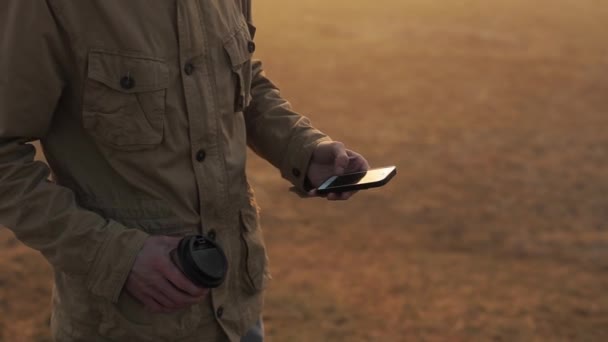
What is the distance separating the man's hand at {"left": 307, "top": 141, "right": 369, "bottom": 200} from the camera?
79.9 inches

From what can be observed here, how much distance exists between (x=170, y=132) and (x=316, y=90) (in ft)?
20.3

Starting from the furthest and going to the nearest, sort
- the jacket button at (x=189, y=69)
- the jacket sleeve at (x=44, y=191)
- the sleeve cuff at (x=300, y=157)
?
the sleeve cuff at (x=300, y=157)
the jacket button at (x=189, y=69)
the jacket sleeve at (x=44, y=191)

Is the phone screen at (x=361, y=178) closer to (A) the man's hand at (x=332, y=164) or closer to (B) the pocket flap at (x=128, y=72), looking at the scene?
(A) the man's hand at (x=332, y=164)

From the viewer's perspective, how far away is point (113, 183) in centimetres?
176

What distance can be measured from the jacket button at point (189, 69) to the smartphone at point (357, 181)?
408 millimetres

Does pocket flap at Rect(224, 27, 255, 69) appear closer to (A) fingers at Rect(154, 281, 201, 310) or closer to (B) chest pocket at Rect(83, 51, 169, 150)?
(B) chest pocket at Rect(83, 51, 169, 150)

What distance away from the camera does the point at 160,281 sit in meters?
1.65

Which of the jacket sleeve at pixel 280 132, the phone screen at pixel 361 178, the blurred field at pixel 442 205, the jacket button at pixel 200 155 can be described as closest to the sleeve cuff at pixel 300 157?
the jacket sleeve at pixel 280 132

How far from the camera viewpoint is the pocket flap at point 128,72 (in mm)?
1660

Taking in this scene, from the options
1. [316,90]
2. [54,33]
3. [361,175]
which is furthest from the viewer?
[316,90]

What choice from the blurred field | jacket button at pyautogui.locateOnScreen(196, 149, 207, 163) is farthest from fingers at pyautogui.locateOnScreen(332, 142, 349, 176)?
the blurred field

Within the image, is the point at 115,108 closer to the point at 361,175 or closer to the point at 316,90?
the point at 361,175

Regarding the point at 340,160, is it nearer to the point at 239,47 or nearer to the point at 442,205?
the point at 239,47

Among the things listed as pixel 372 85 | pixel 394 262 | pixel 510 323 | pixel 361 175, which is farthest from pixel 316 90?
pixel 361 175
